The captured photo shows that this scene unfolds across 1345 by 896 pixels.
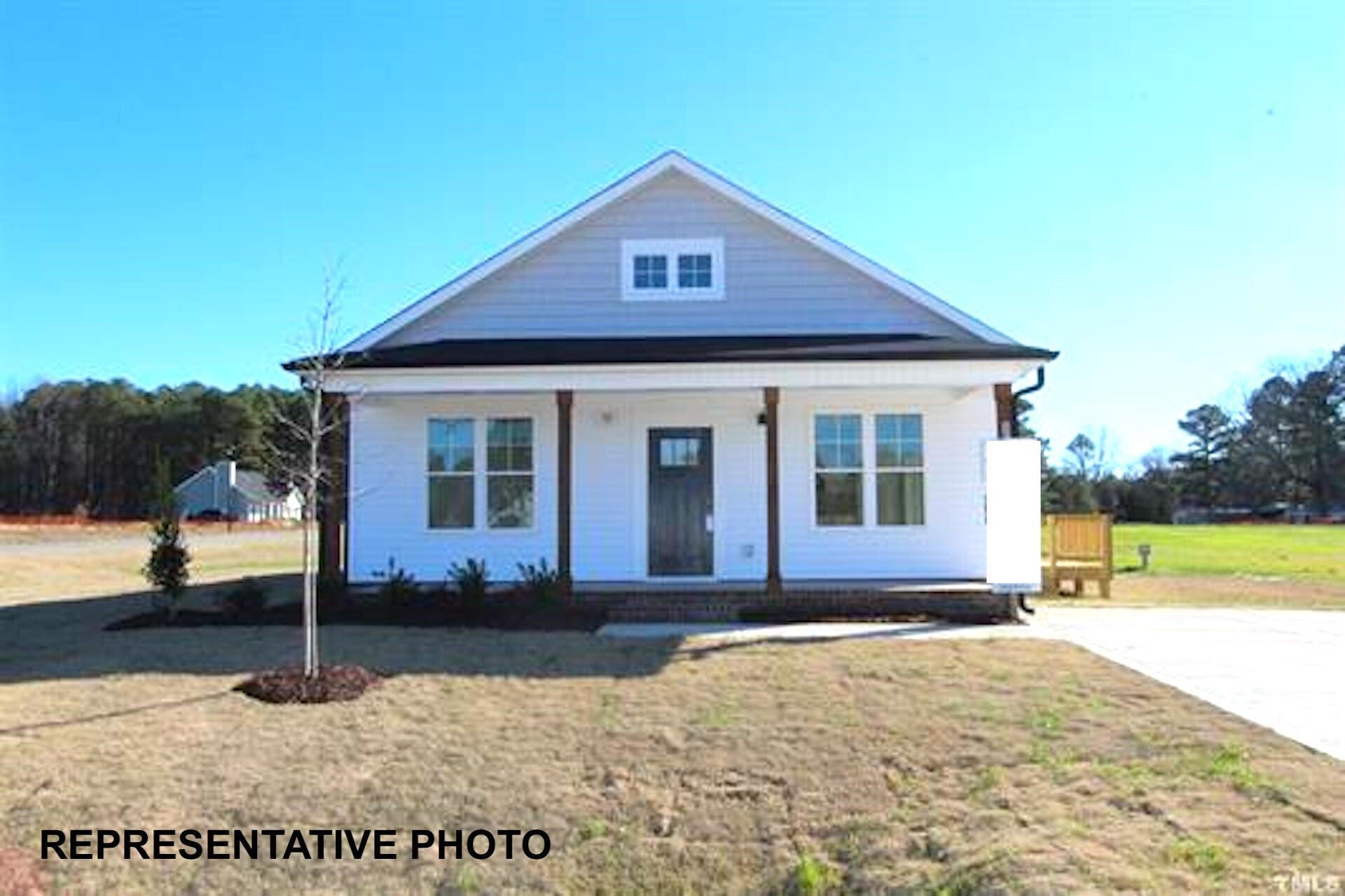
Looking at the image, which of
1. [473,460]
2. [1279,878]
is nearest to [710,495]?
[473,460]

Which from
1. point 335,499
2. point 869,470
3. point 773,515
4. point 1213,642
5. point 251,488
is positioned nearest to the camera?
point 1213,642

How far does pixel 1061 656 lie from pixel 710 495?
658 cm

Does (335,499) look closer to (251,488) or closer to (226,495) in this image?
(226,495)

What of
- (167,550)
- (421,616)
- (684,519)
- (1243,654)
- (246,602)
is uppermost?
(684,519)

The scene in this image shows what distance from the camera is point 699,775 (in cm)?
773

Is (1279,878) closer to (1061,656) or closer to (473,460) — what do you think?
(1061,656)

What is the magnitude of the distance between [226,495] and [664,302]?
2738 inches

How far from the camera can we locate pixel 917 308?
1689cm

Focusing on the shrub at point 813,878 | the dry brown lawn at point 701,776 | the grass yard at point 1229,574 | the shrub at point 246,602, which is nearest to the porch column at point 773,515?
the dry brown lawn at point 701,776

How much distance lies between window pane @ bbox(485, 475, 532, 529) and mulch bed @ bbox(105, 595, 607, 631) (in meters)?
2.58

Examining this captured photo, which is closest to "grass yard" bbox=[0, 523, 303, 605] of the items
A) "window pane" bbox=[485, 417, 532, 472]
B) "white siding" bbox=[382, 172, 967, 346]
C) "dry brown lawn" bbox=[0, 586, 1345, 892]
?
"window pane" bbox=[485, 417, 532, 472]

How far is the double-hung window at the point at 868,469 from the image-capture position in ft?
54.7

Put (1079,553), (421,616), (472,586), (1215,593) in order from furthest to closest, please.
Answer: (1215,593), (1079,553), (472,586), (421,616)

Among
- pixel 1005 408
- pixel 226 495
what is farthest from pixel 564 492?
pixel 226 495
